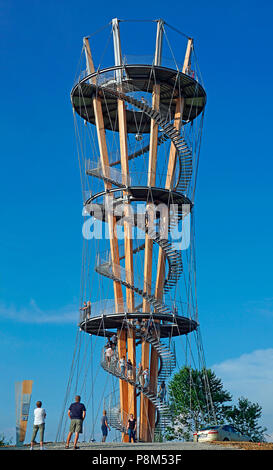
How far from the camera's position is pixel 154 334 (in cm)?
3706

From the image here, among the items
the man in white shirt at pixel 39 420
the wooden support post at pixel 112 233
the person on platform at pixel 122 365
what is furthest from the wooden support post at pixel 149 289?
the man in white shirt at pixel 39 420

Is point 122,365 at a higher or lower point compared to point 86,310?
lower

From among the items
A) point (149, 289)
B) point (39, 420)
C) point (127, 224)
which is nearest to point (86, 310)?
point (149, 289)

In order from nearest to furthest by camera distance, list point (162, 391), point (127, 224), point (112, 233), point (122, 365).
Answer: point (122, 365)
point (162, 391)
point (127, 224)
point (112, 233)

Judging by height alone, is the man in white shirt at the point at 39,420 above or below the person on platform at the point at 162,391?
below

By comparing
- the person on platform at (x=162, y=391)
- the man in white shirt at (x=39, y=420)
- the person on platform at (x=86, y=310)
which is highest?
the person on platform at (x=86, y=310)

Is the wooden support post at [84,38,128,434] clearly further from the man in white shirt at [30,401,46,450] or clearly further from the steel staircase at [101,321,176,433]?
the man in white shirt at [30,401,46,450]

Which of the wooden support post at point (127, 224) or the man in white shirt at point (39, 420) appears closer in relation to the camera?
the man in white shirt at point (39, 420)

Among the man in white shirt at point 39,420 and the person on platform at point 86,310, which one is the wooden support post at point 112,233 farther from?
the man in white shirt at point 39,420

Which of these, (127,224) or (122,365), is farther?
(127,224)

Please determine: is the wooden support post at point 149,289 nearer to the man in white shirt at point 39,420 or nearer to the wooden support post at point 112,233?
the wooden support post at point 112,233

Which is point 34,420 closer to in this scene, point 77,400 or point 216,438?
point 77,400

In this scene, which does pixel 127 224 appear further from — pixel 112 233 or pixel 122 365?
pixel 122 365

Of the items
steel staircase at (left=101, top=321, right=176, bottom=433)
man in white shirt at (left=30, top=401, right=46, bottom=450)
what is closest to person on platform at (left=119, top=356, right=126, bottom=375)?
steel staircase at (left=101, top=321, right=176, bottom=433)
